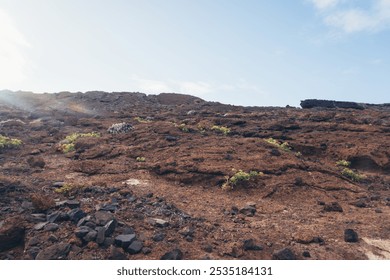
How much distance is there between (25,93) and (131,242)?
190 feet

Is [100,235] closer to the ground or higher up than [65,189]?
closer to the ground

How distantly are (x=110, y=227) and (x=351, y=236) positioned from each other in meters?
5.96

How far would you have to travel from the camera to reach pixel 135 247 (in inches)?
284

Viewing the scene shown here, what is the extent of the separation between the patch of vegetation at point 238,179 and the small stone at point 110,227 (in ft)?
17.5

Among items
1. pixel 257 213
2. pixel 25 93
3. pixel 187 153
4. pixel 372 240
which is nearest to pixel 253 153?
pixel 187 153

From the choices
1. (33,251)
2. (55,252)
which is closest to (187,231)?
(55,252)

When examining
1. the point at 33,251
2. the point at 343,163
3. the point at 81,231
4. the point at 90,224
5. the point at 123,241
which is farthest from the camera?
the point at 343,163

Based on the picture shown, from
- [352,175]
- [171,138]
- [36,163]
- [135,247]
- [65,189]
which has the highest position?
[171,138]

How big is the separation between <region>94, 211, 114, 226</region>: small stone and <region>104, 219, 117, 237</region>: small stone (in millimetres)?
252

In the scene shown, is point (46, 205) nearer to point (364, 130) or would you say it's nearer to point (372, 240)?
point (372, 240)

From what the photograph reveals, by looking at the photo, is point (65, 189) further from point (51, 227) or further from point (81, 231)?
point (81, 231)

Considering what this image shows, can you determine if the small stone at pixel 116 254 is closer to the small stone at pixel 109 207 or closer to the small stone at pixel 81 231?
the small stone at pixel 81 231

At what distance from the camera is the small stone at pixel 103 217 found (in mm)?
8133

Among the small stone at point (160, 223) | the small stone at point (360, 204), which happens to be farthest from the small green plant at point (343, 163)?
the small stone at point (160, 223)
